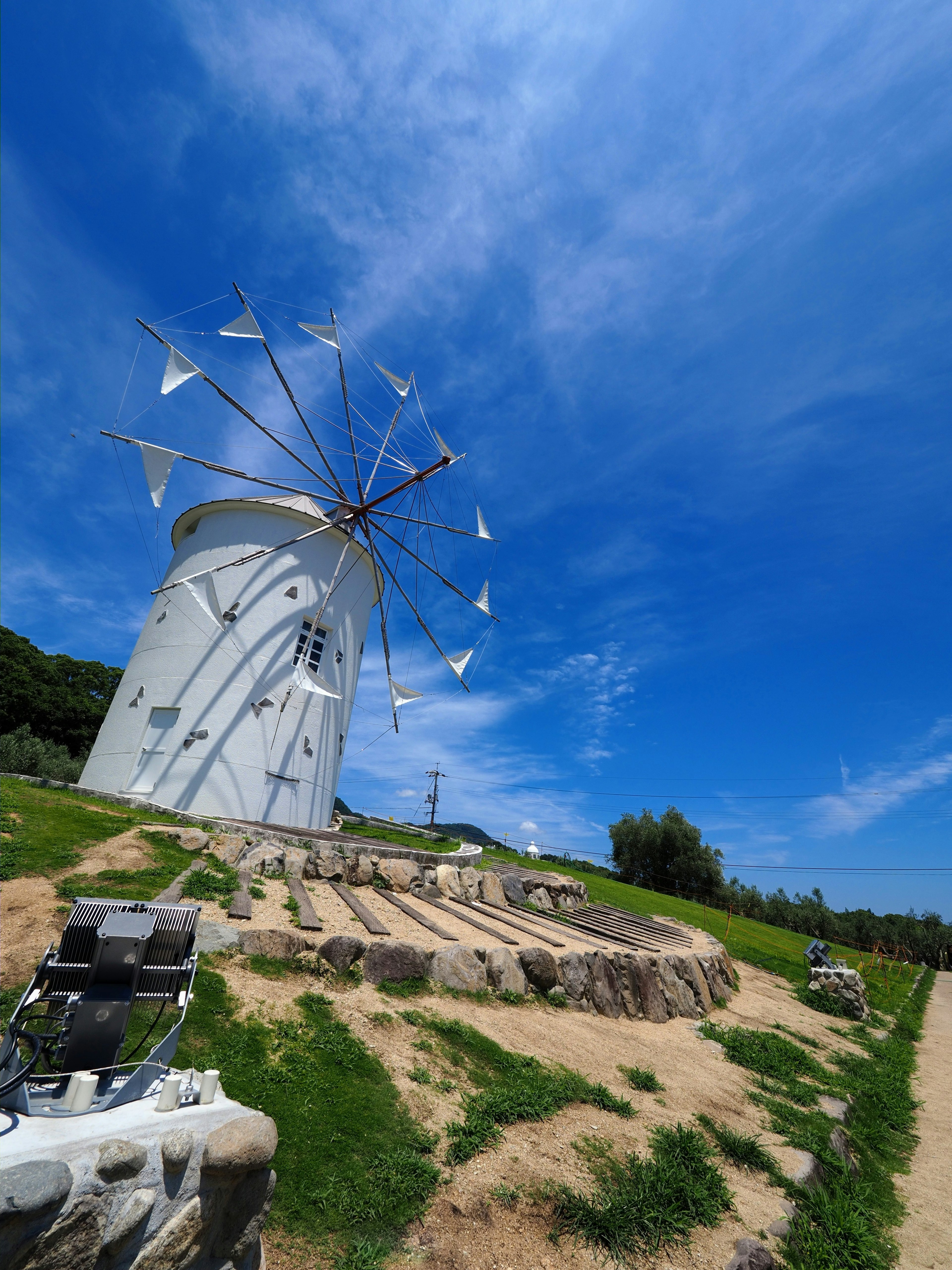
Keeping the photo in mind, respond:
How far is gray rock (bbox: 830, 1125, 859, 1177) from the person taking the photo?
727cm

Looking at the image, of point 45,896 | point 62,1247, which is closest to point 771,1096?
point 62,1247

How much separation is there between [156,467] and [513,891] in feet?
60.1

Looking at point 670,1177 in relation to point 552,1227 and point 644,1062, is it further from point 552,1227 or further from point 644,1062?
point 644,1062

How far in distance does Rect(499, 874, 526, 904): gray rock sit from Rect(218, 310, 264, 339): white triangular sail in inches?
773

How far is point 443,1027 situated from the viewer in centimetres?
787

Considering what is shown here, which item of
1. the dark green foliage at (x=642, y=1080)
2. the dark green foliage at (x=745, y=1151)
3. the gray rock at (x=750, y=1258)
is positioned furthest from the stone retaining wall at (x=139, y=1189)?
the dark green foliage at (x=642, y=1080)

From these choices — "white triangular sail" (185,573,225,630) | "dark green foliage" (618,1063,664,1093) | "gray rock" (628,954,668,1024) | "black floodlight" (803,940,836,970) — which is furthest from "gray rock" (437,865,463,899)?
"black floodlight" (803,940,836,970)

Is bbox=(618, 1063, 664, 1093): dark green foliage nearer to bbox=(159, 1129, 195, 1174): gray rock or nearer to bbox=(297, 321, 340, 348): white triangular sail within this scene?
bbox=(159, 1129, 195, 1174): gray rock

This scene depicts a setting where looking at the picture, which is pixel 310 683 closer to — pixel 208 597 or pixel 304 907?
pixel 208 597

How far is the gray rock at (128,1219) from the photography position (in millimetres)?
2518

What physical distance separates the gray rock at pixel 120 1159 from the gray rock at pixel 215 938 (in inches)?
221

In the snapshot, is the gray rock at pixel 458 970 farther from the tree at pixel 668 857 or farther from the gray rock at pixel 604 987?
the tree at pixel 668 857

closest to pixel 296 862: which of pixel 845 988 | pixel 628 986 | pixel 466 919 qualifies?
pixel 466 919

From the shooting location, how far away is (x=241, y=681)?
61.6 feet
